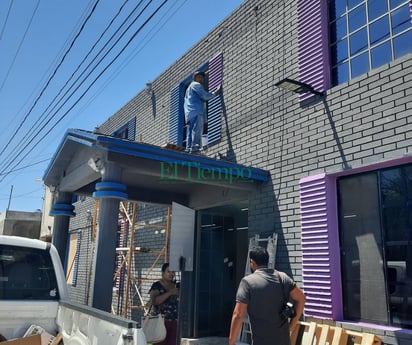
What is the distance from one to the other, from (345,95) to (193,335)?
5.22 metres

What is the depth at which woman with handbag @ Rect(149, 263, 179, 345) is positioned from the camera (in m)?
6.00

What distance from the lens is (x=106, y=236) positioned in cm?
513

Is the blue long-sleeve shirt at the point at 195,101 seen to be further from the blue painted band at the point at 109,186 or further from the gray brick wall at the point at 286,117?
the blue painted band at the point at 109,186

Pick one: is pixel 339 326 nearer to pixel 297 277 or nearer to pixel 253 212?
pixel 297 277

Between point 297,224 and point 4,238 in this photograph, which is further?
point 297,224

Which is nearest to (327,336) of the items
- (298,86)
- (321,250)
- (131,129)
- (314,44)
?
(321,250)

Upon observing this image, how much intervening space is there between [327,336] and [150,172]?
9.99 ft

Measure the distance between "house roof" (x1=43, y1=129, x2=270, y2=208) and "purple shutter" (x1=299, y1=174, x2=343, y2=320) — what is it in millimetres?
1123

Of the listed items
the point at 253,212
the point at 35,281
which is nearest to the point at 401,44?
the point at 253,212

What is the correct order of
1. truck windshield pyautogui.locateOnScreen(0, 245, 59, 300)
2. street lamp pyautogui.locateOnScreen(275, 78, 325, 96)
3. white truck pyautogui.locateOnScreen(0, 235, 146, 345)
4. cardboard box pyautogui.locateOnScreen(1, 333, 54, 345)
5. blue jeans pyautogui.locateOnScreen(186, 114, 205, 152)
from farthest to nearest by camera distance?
blue jeans pyautogui.locateOnScreen(186, 114, 205, 152)
street lamp pyautogui.locateOnScreen(275, 78, 325, 96)
truck windshield pyautogui.locateOnScreen(0, 245, 59, 300)
white truck pyautogui.locateOnScreen(0, 235, 146, 345)
cardboard box pyautogui.locateOnScreen(1, 333, 54, 345)

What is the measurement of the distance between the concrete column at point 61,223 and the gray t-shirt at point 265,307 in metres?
4.36

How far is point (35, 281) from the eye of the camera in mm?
4883

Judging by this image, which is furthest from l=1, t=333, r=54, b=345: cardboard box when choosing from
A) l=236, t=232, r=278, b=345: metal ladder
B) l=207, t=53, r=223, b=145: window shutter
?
l=207, t=53, r=223, b=145: window shutter

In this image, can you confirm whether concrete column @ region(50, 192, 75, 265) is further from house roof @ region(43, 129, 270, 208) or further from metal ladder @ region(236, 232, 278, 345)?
metal ladder @ region(236, 232, 278, 345)
